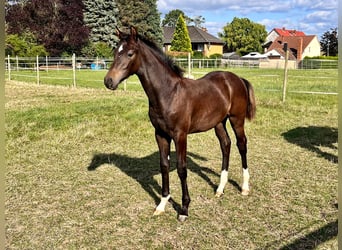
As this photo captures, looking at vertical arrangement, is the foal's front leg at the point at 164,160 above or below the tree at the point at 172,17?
below

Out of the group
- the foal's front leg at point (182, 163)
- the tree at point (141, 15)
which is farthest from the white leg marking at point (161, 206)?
the tree at point (141, 15)

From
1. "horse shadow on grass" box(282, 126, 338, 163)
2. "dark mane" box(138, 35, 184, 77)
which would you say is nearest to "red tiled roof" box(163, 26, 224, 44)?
"horse shadow on grass" box(282, 126, 338, 163)

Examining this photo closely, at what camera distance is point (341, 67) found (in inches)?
33.0

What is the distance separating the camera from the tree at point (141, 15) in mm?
43969

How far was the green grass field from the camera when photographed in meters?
3.27

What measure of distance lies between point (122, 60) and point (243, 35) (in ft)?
204

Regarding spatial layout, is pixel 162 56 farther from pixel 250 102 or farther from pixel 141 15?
pixel 141 15

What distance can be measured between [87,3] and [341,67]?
3999 cm

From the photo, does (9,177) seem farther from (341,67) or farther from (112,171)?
(341,67)

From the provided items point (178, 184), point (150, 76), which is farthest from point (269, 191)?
point (150, 76)

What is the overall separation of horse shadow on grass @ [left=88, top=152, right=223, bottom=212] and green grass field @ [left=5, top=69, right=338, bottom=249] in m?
0.02

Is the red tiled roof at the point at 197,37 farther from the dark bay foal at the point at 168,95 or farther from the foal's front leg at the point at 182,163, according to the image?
the foal's front leg at the point at 182,163

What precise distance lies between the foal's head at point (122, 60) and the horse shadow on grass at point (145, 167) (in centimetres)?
163

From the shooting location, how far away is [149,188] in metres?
4.50
